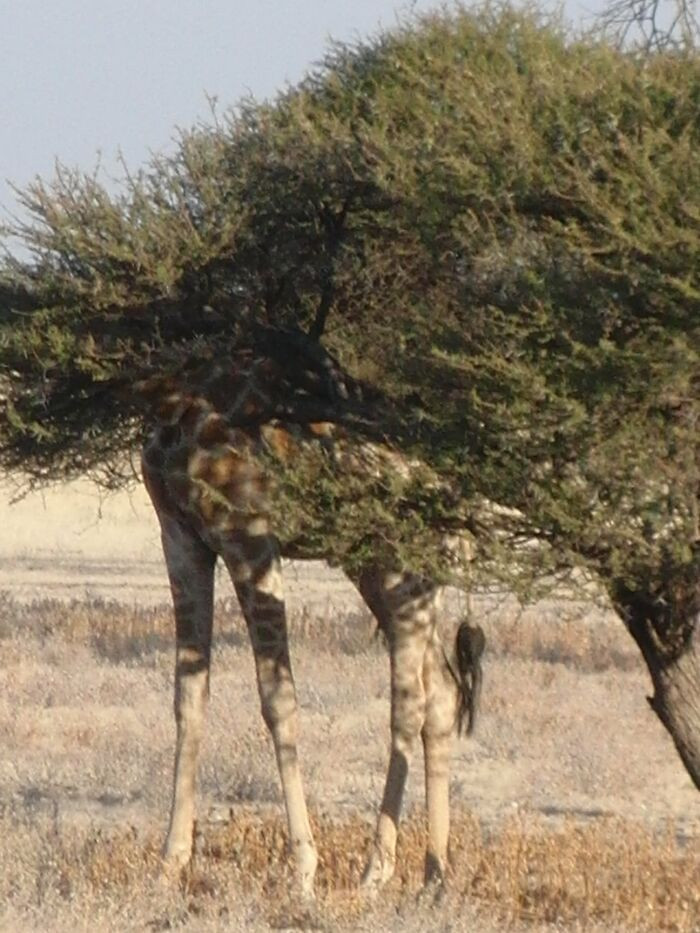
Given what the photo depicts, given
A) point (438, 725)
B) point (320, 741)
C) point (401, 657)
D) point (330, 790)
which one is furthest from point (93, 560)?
point (401, 657)

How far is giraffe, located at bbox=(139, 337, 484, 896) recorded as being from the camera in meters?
8.69

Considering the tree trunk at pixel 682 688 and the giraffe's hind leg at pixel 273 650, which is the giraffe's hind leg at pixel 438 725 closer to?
the giraffe's hind leg at pixel 273 650

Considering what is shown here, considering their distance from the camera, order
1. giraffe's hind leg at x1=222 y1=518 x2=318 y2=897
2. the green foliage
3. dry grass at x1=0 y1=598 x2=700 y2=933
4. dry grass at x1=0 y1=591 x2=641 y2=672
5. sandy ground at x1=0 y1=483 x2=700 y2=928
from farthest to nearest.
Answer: dry grass at x1=0 y1=591 x2=641 y2=672 < sandy ground at x1=0 y1=483 x2=700 y2=928 < giraffe's hind leg at x1=222 y1=518 x2=318 y2=897 < dry grass at x1=0 y1=598 x2=700 y2=933 < the green foliage

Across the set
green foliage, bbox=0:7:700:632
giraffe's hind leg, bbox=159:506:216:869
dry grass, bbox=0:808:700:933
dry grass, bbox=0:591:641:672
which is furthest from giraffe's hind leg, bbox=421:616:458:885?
dry grass, bbox=0:591:641:672

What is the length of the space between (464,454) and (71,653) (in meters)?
10.7

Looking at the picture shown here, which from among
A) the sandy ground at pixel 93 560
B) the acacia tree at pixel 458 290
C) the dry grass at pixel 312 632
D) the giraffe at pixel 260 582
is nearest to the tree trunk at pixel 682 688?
the acacia tree at pixel 458 290

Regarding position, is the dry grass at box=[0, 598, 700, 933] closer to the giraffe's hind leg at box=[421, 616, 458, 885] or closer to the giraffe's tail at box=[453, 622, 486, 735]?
the giraffe's hind leg at box=[421, 616, 458, 885]

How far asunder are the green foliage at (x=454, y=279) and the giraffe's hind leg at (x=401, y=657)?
4.55 feet

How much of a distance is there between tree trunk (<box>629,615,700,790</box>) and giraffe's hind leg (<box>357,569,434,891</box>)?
133 cm

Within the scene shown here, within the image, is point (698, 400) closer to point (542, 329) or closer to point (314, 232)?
point (542, 329)

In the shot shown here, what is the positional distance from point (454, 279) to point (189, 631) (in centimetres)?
274

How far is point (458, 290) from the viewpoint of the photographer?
7340mm

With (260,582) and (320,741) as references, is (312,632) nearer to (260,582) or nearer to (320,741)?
(320,741)

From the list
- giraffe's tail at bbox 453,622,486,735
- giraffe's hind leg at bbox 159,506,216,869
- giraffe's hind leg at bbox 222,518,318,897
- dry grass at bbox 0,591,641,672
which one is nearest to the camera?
giraffe's hind leg at bbox 222,518,318,897
